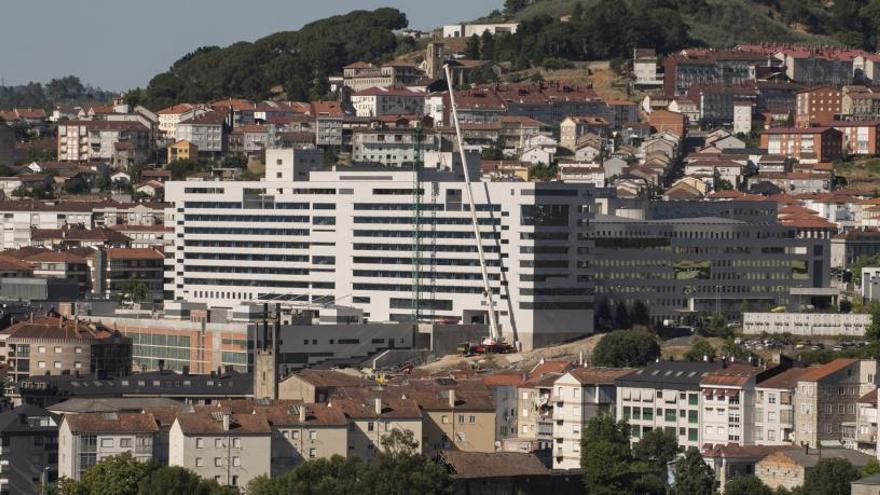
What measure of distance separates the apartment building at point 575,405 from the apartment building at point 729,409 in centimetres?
290

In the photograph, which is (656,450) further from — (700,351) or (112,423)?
(700,351)

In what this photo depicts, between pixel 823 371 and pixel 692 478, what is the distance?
31.3ft

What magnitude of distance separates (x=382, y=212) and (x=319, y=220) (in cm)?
357

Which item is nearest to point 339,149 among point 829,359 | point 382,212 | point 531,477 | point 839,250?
point 839,250

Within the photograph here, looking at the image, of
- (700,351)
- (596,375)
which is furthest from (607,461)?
(700,351)

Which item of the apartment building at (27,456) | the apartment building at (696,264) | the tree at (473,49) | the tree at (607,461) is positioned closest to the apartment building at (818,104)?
the tree at (473,49)

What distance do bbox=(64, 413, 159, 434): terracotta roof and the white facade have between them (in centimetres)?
4477

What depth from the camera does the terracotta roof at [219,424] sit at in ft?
231

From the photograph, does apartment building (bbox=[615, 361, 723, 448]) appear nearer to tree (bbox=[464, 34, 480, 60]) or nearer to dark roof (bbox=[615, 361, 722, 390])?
dark roof (bbox=[615, 361, 722, 390])

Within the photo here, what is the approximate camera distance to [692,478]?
68.9m

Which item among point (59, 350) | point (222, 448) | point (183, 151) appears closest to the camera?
point (222, 448)

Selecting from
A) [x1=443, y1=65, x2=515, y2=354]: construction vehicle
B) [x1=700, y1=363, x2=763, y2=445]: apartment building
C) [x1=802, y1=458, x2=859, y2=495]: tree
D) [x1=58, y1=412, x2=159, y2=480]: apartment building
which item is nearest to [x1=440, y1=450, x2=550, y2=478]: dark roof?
[x1=700, y1=363, x2=763, y2=445]: apartment building

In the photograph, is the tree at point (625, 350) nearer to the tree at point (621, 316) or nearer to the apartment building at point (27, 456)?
the tree at point (621, 316)

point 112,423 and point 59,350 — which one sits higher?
point 112,423
